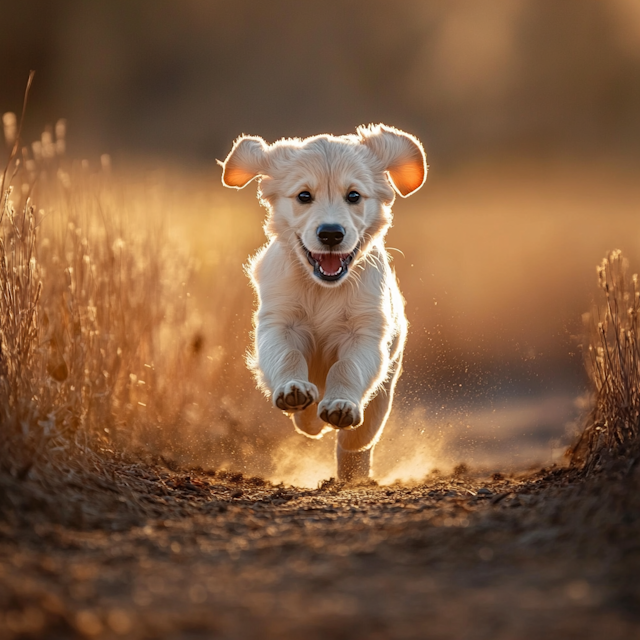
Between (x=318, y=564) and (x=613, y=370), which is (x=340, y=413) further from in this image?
(x=318, y=564)

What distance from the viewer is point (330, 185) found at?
206 inches

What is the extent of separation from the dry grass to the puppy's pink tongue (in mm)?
1480

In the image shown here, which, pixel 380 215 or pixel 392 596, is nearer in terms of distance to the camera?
pixel 392 596

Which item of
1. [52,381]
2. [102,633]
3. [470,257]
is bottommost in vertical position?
[102,633]

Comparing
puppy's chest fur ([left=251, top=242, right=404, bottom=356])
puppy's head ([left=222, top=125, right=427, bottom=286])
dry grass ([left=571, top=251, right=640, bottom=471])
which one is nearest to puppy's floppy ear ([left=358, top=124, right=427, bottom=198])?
puppy's head ([left=222, top=125, right=427, bottom=286])

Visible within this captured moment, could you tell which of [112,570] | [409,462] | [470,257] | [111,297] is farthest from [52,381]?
[470,257]

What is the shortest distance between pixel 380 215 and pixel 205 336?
281 centimetres

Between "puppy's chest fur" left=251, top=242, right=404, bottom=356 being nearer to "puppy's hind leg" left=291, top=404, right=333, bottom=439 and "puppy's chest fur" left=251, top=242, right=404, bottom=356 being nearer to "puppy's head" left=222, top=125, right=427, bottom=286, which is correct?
"puppy's head" left=222, top=125, right=427, bottom=286

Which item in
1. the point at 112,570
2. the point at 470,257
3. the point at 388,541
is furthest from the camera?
the point at 470,257

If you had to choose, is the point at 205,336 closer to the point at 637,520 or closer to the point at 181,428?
the point at 181,428

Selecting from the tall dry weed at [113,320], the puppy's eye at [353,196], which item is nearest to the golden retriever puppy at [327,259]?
the puppy's eye at [353,196]

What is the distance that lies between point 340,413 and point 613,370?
137cm

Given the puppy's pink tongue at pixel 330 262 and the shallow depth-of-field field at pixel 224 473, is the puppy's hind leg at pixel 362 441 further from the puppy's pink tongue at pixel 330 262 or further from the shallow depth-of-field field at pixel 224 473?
the puppy's pink tongue at pixel 330 262

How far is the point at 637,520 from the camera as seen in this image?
9.34ft
